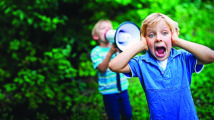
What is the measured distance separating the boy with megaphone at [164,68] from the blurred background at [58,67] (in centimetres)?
173

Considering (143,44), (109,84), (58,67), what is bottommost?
(109,84)

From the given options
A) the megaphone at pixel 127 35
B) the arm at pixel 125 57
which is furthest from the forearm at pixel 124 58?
the megaphone at pixel 127 35

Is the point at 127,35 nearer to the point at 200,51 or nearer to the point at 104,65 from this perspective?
the point at 104,65

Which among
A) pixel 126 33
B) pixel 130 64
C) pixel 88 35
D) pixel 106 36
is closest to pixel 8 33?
pixel 88 35

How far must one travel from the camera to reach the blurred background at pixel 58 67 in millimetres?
3850

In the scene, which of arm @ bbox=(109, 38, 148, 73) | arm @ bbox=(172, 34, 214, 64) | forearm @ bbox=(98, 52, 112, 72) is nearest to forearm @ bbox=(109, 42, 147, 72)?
arm @ bbox=(109, 38, 148, 73)

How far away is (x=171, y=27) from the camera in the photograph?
1580 millimetres

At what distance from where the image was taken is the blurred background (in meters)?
3.85

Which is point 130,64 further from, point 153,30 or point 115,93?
point 115,93

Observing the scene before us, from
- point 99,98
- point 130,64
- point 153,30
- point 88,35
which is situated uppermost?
point 88,35

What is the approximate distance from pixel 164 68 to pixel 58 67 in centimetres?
293

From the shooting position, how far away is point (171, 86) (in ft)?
5.15

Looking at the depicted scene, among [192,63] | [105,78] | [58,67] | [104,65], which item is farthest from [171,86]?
[58,67]

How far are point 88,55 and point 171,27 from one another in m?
3.49
